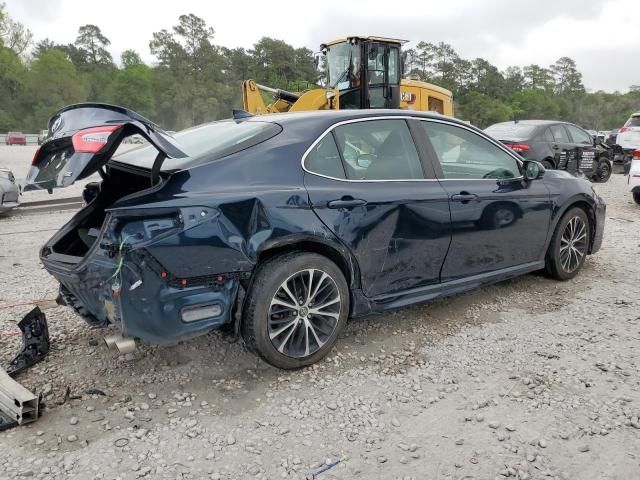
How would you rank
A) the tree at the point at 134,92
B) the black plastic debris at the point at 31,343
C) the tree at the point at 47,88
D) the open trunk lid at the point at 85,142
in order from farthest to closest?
1. the tree at the point at 134,92
2. the tree at the point at 47,88
3. the black plastic debris at the point at 31,343
4. the open trunk lid at the point at 85,142

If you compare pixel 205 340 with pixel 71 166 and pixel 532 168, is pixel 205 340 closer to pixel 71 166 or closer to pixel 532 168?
pixel 71 166

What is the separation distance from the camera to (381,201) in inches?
132

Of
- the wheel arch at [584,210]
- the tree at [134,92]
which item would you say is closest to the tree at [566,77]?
the tree at [134,92]

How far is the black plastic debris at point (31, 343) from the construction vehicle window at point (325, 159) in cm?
211

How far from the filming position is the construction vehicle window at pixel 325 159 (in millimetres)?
3223

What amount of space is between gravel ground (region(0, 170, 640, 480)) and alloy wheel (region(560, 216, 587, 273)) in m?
0.67

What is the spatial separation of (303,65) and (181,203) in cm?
8831

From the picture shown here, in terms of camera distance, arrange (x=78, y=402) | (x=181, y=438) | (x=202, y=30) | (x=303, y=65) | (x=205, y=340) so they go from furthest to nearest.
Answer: (x=202, y=30)
(x=303, y=65)
(x=205, y=340)
(x=78, y=402)
(x=181, y=438)

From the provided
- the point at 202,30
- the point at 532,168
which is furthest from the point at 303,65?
the point at 532,168

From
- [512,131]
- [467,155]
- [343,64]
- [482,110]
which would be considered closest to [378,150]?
[467,155]

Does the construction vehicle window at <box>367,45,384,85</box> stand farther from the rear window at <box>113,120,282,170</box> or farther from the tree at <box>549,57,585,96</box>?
the tree at <box>549,57,585,96</box>

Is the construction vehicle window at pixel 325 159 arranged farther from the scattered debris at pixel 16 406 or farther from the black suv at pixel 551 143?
the black suv at pixel 551 143

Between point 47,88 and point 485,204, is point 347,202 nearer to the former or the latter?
point 485,204

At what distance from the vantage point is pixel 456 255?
3.82m
